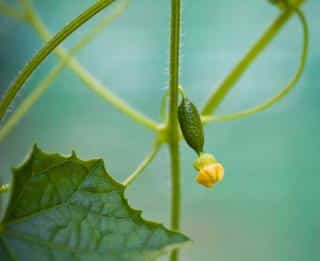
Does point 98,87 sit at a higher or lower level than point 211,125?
lower

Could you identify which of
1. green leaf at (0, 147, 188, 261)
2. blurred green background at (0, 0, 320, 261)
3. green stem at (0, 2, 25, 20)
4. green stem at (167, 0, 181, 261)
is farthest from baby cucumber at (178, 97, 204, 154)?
blurred green background at (0, 0, 320, 261)

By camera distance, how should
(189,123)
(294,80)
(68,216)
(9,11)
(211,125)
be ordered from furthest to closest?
(211,125)
(9,11)
(294,80)
(189,123)
(68,216)

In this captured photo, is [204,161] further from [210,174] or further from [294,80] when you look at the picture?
[294,80]

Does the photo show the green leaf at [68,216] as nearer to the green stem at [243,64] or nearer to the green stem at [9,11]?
the green stem at [243,64]

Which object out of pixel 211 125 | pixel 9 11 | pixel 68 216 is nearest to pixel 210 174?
pixel 68 216

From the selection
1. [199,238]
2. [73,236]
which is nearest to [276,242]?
[199,238]

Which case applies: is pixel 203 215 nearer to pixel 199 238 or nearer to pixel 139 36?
pixel 199 238
